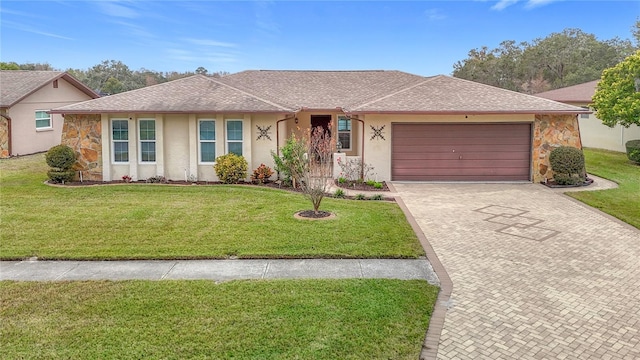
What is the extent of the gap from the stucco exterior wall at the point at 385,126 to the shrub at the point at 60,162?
10.1m

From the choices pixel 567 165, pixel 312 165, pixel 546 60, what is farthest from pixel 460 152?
pixel 546 60

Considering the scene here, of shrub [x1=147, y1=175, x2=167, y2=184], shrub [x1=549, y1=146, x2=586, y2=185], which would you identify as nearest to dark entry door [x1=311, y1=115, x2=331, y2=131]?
shrub [x1=147, y1=175, x2=167, y2=184]

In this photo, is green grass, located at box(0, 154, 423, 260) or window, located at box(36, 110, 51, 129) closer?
green grass, located at box(0, 154, 423, 260)

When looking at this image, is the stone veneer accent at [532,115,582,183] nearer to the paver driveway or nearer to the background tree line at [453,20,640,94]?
the paver driveway

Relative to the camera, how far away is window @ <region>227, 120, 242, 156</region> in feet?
54.7

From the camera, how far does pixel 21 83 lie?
80.6 ft

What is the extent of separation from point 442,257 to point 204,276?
4144 mm

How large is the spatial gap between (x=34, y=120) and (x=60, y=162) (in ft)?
35.0

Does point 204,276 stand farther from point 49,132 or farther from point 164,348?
point 49,132

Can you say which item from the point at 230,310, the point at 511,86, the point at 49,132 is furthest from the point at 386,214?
the point at 511,86

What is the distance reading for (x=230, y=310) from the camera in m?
6.13

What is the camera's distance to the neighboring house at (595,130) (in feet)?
82.3

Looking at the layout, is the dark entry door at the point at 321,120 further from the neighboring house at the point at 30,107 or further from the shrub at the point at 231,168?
the neighboring house at the point at 30,107

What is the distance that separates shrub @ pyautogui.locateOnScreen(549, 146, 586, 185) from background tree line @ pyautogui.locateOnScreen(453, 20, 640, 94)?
36626 mm
